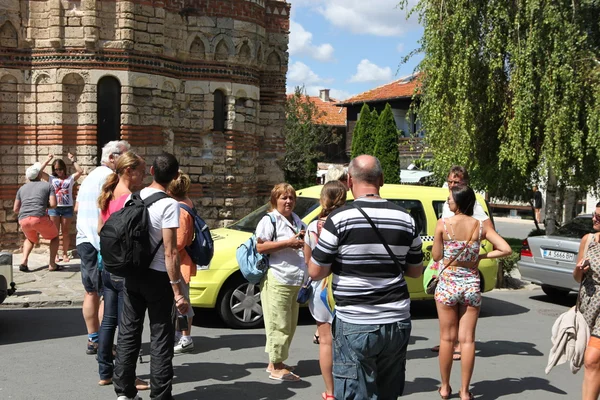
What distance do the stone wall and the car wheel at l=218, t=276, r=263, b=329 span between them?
6.34m

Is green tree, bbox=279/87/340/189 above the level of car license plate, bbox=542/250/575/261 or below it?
above

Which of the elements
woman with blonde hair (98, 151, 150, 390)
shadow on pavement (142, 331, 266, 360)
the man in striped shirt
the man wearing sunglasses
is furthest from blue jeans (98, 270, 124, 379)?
the man in striped shirt

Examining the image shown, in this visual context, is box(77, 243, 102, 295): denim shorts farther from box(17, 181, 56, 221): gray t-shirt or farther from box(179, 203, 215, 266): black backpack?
box(17, 181, 56, 221): gray t-shirt

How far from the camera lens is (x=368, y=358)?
13.4ft

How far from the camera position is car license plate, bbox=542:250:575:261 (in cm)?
1073

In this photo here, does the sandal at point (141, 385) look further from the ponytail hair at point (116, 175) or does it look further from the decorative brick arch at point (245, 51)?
the decorative brick arch at point (245, 51)

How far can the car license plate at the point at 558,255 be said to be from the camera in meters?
10.7

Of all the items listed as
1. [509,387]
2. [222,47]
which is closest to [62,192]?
[222,47]

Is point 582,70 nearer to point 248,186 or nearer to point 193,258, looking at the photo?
point 248,186

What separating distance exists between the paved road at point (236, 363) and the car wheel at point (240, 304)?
5.2 inches

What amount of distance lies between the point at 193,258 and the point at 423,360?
110 inches

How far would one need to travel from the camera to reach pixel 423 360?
7.39 metres

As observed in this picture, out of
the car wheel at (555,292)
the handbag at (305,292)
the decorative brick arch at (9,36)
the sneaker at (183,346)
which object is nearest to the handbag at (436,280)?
the handbag at (305,292)

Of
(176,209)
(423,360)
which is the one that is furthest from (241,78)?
(176,209)
